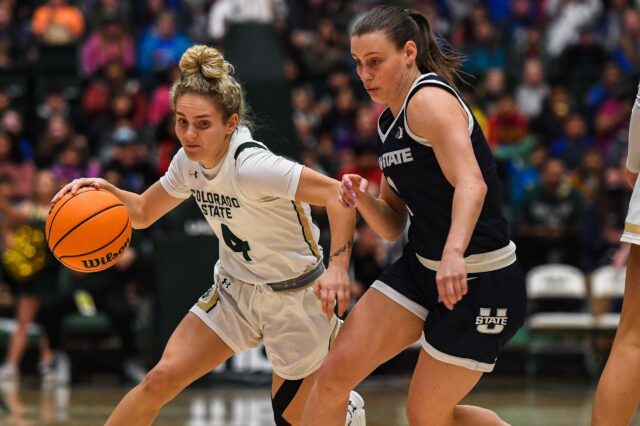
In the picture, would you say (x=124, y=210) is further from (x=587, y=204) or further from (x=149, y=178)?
(x=587, y=204)

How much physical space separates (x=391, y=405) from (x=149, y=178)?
3914 mm

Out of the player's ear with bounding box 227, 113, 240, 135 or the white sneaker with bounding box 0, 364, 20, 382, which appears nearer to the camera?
the player's ear with bounding box 227, 113, 240, 135

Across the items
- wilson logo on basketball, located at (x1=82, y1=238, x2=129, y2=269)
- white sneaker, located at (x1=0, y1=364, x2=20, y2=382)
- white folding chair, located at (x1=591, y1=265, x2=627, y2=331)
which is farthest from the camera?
white folding chair, located at (x1=591, y1=265, x2=627, y2=331)

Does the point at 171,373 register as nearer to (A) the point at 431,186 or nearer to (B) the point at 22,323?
(A) the point at 431,186

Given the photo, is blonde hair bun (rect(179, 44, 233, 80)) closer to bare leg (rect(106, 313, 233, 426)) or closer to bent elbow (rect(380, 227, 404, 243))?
bent elbow (rect(380, 227, 404, 243))

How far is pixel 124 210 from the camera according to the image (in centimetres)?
513

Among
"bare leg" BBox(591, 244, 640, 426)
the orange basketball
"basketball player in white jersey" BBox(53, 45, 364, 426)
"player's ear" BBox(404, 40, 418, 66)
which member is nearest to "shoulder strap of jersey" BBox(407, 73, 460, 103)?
"player's ear" BBox(404, 40, 418, 66)

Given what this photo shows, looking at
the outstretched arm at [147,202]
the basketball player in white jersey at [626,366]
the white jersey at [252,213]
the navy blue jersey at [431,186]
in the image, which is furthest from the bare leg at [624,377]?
the outstretched arm at [147,202]

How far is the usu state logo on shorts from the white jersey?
38.2 inches

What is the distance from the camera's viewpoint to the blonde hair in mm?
4891

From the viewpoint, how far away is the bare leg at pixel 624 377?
440 cm

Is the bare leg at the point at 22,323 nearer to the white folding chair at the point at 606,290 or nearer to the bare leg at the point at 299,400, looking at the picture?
the white folding chair at the point at 606,290

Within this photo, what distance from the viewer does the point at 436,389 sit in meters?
4.40

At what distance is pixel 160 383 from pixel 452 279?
60.4 inches
